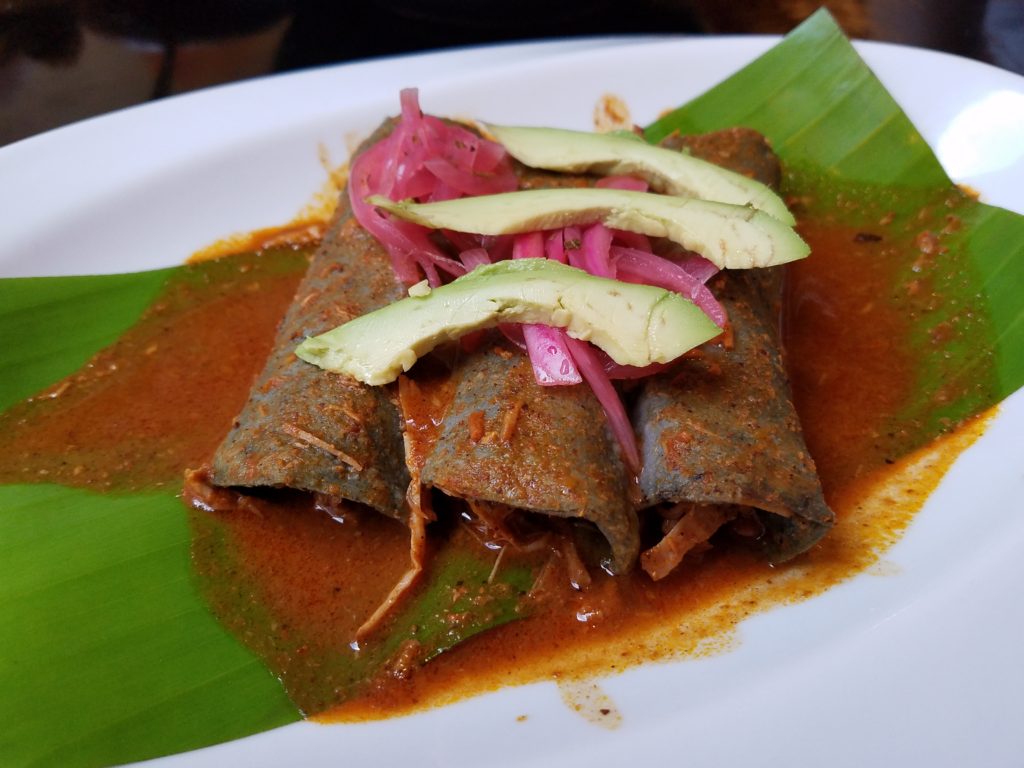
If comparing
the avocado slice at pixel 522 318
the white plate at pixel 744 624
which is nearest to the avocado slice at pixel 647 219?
the avocado slice at pixel 522 318

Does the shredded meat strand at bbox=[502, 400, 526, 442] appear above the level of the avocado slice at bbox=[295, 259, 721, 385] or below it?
below

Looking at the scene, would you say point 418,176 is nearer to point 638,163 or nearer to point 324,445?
point 638,163

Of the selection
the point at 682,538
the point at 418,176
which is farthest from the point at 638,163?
the point at 682,538

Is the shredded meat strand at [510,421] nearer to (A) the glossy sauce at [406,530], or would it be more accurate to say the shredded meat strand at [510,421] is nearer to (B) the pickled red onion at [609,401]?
(B) the pickled red onion at [609,401]

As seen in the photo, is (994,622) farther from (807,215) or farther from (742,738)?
(807,215)

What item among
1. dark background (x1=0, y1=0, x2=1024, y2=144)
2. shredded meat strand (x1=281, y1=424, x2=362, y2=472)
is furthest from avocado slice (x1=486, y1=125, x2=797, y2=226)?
dark background (x1=0, y1=0, x2=1024, y2=144)

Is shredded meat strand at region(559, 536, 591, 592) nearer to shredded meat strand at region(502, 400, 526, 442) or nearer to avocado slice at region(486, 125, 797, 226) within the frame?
shredded meat strand at region(502, 400, 526, 442)

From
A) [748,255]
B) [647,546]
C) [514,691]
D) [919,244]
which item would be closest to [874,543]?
[647,546]
